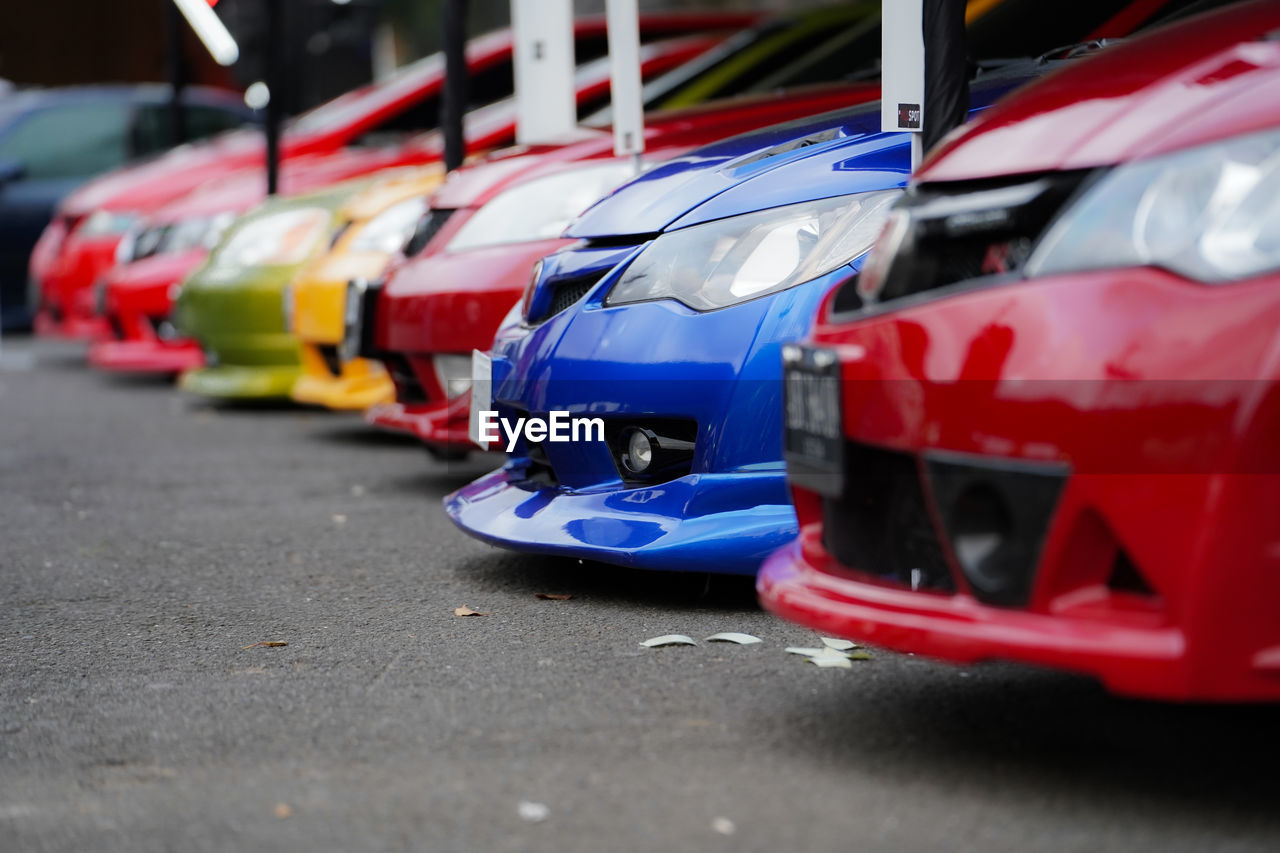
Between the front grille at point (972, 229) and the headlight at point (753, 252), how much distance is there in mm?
1014

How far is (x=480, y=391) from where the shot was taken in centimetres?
450

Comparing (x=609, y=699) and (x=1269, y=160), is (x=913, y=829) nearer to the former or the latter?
(x=609, y=699)

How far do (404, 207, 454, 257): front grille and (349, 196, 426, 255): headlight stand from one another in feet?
2.84

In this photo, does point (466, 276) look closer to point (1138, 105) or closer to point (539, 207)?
point (539, 207)

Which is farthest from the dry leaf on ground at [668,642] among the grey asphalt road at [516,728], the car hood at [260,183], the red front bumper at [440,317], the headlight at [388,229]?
the car hood at [260,183]

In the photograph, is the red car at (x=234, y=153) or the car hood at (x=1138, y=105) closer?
the car hood at (x=1138, y=105)

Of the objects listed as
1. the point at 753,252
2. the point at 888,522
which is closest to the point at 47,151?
the point at 753,252

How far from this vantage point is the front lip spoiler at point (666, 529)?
3818 mm

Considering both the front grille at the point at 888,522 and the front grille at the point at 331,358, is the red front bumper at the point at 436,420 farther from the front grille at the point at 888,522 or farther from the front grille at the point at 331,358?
the front grille at the point at 888,522

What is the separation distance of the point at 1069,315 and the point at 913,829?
2.54ft

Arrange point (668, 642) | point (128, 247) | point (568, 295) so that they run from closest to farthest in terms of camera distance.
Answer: point (668, 642) → point (568, 295) → point (128, 247)

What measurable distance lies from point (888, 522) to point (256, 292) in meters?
5.55

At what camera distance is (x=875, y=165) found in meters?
4.08

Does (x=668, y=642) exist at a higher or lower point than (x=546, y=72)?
lower
